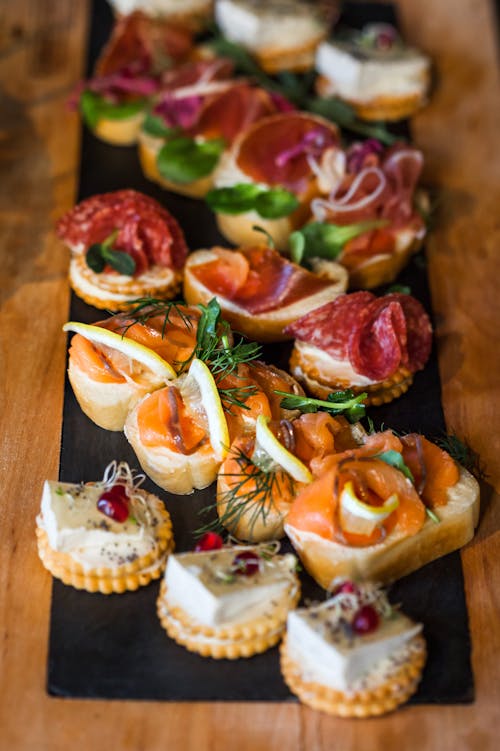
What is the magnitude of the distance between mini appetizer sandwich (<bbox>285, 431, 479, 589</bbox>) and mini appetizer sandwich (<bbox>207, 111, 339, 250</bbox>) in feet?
5.14

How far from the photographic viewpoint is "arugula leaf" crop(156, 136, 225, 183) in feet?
17.7

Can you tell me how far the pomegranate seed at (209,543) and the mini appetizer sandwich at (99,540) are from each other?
152mm

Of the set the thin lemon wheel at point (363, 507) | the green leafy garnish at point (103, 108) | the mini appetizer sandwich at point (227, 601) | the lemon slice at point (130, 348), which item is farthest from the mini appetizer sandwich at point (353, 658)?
the green leafy garnish at point (103, 108)

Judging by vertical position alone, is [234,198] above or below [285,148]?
below

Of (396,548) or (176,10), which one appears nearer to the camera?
(396,548)

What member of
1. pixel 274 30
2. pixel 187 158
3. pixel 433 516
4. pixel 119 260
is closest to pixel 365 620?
pixel 433 516

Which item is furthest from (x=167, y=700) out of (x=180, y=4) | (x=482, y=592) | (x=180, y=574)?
(x=180, y=4)

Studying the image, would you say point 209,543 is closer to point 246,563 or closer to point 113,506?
point 246,563

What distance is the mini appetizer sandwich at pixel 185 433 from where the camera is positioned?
401 cm

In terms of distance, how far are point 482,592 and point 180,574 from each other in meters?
1.11

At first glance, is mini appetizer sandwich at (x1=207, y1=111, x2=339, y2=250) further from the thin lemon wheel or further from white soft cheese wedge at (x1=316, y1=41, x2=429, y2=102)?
the thin lemon wheel

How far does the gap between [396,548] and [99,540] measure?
3.27 ft

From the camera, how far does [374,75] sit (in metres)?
5.95

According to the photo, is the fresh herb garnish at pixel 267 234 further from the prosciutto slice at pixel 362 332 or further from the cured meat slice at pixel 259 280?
the prosciutto slice at pixel 362 332
